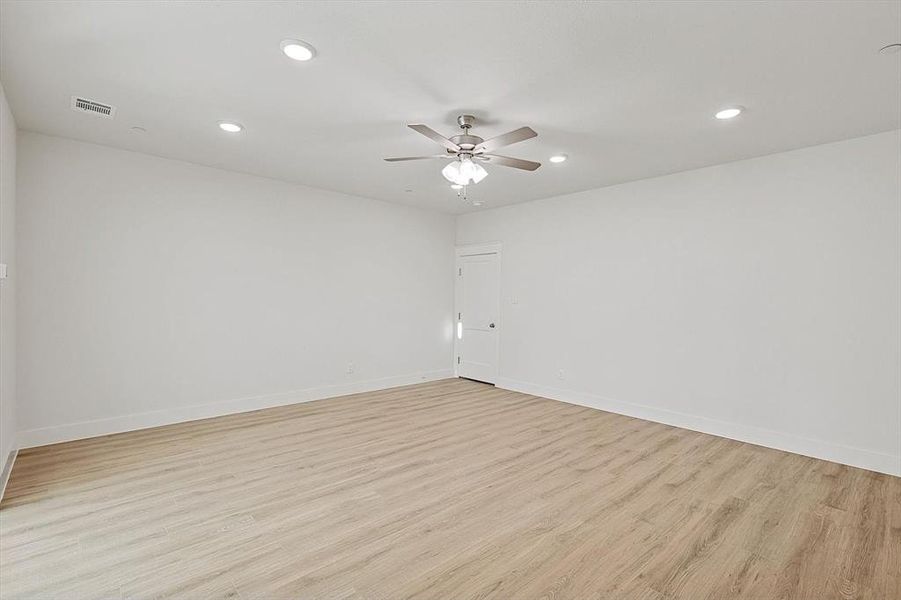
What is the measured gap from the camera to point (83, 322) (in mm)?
4031

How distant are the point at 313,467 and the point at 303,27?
3148 millimetres

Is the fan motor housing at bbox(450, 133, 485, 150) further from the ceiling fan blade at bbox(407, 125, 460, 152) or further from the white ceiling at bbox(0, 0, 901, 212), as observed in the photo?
the white ceiling at bbox(0, 0, 901, 212)

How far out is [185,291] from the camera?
4617mm

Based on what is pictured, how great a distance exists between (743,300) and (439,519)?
3838 mm

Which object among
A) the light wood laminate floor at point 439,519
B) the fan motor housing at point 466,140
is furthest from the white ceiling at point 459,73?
the light wood laminate floor at point 439,519

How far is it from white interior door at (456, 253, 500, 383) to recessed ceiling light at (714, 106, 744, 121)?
3882 millimetres

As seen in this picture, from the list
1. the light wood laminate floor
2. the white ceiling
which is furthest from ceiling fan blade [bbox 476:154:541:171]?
the light wood laminate floor

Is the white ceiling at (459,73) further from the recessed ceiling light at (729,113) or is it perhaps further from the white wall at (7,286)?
the white wall at (7,286)

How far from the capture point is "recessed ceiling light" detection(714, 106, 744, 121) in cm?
309

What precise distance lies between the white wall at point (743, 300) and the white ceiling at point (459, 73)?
1.62 ft

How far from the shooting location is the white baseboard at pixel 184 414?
384cm

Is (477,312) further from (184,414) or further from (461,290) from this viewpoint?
(184,414)

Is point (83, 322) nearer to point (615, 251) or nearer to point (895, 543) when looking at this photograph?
point (615, 251)

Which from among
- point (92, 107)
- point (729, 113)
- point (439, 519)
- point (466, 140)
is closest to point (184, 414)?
point (92, 107)
